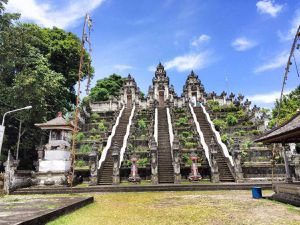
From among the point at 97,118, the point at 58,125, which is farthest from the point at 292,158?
the point at 97,118

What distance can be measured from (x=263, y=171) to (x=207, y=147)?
4.63 meters

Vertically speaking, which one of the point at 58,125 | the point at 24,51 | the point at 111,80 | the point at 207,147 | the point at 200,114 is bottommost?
the point at 207,147

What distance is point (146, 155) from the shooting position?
2075 centimetres

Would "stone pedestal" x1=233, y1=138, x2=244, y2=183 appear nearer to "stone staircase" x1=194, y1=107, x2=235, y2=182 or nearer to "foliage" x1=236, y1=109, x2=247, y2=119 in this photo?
"stone staircase" x1=194, y1=107, x2=235, y2=182

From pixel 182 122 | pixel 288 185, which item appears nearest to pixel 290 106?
pixel 182 122

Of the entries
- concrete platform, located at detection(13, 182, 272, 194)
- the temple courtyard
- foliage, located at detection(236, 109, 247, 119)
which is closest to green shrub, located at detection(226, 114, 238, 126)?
foliage, located at detection(236, 109, 247, 119)

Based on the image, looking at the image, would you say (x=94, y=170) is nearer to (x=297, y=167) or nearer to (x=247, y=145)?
(x=247, y=145)

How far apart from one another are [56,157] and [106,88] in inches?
1584

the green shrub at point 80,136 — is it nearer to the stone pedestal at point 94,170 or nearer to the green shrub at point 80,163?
the green shrub at point 80,163

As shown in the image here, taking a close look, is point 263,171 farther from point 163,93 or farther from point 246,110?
point 163,93

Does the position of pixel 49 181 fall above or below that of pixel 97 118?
below

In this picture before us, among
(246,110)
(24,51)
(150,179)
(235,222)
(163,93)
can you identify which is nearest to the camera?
(235,222)

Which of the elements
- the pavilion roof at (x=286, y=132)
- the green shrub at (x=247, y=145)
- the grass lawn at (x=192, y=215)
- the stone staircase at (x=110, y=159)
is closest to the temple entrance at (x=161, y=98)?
the stone staircase at (x=110, y=159)

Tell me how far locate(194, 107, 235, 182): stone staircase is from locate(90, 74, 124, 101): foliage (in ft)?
97.1
